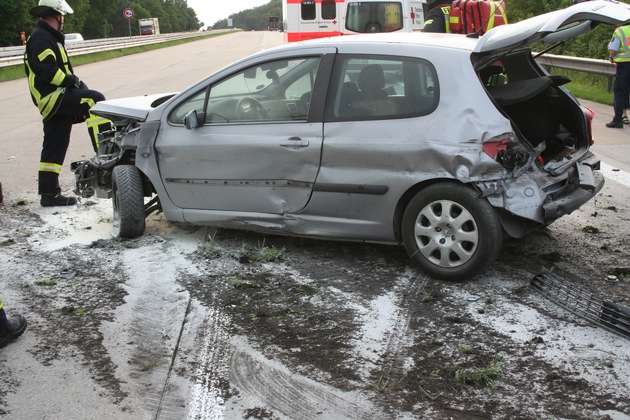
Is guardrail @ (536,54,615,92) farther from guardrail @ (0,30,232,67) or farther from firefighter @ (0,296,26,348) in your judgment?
guardrail @ (0,30,232,67)

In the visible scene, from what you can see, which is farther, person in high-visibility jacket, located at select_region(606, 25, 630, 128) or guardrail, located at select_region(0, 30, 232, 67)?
guardrail, located at select_region(0, 30, 232, 67)

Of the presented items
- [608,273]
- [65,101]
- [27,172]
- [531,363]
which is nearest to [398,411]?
[531,363]

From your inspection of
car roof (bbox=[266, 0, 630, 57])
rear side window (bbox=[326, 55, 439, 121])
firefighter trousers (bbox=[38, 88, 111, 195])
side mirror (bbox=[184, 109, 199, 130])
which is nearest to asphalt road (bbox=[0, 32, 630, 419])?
firefighter trousers (bbox=[38, 88, 111, 195])

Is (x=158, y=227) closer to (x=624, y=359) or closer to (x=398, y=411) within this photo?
(x=398, y=411)

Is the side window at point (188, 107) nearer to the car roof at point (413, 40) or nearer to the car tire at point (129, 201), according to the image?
the car tire at point (129, 201)

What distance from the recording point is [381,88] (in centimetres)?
510

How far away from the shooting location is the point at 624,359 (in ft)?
12.7

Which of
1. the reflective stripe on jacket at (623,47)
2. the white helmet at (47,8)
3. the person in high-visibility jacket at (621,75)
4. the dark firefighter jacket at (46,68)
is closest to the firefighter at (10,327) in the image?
the dark firefighter jacket at (46,68)

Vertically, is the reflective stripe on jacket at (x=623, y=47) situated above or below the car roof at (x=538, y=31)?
below

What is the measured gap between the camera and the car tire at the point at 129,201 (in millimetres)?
6012

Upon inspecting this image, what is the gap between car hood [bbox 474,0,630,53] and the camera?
14.8 feet

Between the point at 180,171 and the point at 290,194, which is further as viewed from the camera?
the point at 180,171

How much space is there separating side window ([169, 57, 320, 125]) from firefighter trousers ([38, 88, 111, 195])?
5.68 ft

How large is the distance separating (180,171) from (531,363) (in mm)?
3122
